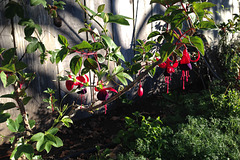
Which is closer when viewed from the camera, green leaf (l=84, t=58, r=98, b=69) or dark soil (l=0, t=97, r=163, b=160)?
green leaf (l=84, t=58, r=98, b=69)

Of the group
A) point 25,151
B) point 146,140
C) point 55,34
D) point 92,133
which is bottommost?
point 92,133

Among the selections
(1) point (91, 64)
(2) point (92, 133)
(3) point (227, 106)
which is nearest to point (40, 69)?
(2) point (92, 133)

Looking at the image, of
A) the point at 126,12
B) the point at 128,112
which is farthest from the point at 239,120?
the point at 126,12

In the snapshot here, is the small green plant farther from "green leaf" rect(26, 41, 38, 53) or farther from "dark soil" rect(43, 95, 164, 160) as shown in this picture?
"green leaf" rect(26, 41, 38, 53)

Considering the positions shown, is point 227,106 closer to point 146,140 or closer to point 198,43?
point 146,140

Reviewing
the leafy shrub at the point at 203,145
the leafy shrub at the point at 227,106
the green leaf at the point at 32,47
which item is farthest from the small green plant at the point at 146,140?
the green leaf at the point at 32,47

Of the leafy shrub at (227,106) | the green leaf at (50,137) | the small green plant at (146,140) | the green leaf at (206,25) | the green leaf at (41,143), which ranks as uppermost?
the green leaf at (206,25)

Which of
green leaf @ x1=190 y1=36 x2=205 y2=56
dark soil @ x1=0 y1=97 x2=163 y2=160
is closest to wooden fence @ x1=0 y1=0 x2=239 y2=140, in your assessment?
dark soil @ x1=0 y1=97 x2=163 y2=160

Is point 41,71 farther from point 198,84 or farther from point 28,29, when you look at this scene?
point 198,84

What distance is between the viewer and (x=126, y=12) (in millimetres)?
2371

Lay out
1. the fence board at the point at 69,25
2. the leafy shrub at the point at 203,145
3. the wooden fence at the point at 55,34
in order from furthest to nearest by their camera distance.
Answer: the fence board at the point at 69,25 → the wooden fence at the point at 55,34 → the leafy shrub at the point at 203,145

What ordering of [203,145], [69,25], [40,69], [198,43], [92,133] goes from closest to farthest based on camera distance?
[198,43], [203,145], [40,69], [69,25], [92,133]

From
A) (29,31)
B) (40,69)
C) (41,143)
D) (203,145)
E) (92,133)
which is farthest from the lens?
(92,133)

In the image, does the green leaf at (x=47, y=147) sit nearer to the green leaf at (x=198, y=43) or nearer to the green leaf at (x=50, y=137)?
the green leaf at (x=50, y=137)
